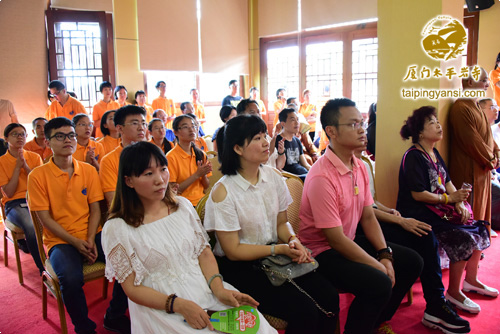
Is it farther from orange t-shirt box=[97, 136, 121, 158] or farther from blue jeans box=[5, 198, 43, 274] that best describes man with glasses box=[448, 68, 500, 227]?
blue jeans box=[5, 198, 43, 274]

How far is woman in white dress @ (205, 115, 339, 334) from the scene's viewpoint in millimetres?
1512

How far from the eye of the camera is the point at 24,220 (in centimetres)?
267

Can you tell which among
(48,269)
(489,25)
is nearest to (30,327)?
(48,269)

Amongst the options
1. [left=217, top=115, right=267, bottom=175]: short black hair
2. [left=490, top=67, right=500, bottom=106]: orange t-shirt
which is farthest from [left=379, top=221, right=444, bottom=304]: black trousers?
[left=490, top=67, right=500, bottom=106]: orange t-shirt

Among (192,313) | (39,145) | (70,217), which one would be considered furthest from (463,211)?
(39,145)

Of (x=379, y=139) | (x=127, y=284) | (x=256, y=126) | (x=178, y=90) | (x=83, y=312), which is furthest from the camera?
(x=178, y=90)

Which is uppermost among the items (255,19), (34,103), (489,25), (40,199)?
(255,19)

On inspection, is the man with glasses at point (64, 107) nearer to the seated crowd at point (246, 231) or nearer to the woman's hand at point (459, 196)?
the seated crowd at point (246, 231)

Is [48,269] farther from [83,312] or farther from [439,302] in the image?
[439,302]

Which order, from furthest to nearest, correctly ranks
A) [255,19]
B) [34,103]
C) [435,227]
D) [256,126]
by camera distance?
[255,19] → [34,103] → [435,227] → [256,126]

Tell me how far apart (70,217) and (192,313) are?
120 cm

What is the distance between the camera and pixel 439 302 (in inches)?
81.1

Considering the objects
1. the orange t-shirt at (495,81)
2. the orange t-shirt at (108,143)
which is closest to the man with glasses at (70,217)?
the orange t-shirt at (108,143)

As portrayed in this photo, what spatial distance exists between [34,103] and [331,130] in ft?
18.8
